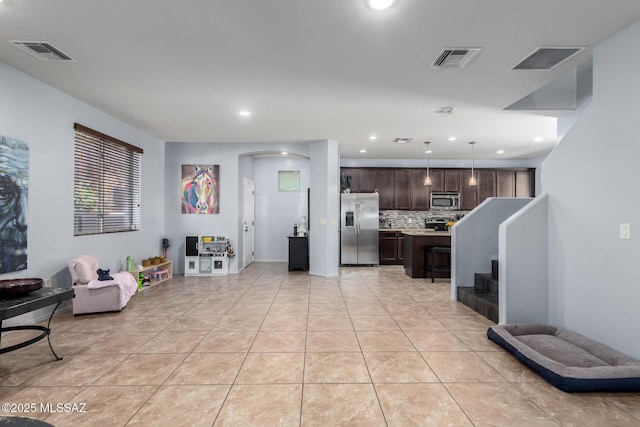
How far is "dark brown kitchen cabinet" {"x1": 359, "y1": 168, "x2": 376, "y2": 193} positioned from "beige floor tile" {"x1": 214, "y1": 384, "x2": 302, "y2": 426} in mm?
6730

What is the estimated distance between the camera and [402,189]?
880 cm

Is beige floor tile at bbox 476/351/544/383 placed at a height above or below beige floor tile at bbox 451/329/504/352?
above

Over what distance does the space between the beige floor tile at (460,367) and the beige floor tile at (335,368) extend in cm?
61

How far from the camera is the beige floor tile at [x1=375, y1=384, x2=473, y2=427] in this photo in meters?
2.04

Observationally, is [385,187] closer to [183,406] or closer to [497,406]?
[497,406]

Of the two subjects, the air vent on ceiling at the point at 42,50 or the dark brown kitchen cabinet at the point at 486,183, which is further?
the dark brown kitchen cabinet at the point at 486,183

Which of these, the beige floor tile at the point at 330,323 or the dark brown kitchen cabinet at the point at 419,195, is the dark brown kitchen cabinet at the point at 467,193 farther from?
the beige floor tile at the point at 330,323

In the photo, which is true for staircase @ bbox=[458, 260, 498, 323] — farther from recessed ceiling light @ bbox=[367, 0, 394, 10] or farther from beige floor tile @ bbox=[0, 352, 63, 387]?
beige floor tile @ bbox=[0, 352, 63, 387]

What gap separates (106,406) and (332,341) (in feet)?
6.31

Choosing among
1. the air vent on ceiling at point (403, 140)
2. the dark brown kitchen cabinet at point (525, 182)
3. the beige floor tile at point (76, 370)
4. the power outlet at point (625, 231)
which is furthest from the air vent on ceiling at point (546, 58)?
the dark brown kitchen cabinet at point (525, 182)

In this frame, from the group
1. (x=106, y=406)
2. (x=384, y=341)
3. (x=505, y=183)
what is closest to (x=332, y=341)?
(x=384, y=341)

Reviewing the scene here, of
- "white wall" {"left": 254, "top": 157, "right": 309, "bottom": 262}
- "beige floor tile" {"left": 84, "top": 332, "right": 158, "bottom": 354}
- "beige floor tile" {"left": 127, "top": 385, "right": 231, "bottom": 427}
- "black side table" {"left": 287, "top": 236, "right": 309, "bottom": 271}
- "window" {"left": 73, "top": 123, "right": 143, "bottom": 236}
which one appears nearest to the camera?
"beige floor tile" {"left": 127, "top": 385, "right": 231, "bottom": 427}

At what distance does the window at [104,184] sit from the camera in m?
4.52

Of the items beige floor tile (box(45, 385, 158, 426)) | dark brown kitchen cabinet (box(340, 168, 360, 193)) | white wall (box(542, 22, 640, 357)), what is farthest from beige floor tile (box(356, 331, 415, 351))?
dark brown kitchen cabinet (box(340, 168, 360, 193))
